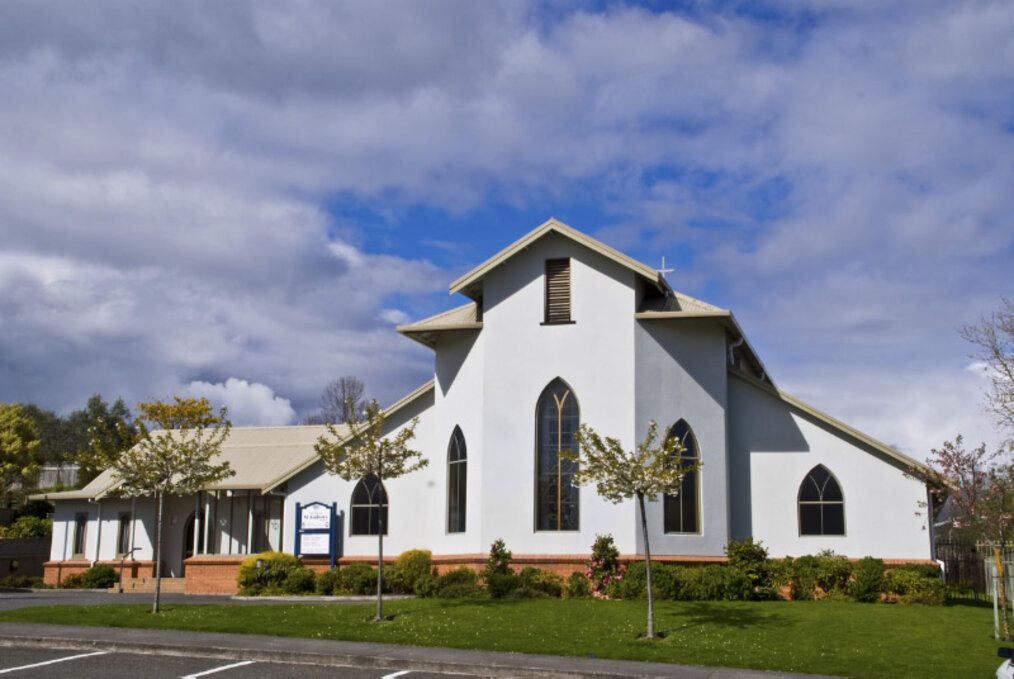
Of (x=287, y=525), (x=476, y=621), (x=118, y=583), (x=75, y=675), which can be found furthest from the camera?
(x=118, y=583)

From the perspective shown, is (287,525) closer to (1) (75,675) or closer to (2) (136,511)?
(2) (136,511)

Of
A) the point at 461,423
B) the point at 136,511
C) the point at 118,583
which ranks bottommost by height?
the point at 118,583

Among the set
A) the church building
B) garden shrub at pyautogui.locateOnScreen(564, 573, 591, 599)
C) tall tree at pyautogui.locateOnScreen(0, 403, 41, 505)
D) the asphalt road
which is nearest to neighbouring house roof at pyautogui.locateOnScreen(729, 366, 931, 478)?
the church building

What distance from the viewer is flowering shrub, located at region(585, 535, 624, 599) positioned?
2578 centimetres

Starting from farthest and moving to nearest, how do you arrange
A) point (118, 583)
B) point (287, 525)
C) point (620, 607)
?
point (118, 583)
point (287, 525)
point (620, 607)

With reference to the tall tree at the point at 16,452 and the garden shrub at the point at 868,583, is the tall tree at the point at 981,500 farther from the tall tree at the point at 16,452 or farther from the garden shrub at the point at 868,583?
the tall tree at the point at 16,452

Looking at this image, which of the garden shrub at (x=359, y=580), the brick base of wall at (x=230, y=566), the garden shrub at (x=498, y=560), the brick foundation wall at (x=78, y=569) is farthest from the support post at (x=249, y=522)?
the garden shrub at (x=498, y=560)

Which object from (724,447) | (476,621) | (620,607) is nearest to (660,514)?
(724,447)

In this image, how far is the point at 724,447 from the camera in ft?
90.9

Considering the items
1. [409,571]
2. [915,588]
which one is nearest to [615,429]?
A: [409,571]

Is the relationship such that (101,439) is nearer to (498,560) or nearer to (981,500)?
(498,560)

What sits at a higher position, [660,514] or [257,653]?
[660,514]

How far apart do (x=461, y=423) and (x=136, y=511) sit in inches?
650

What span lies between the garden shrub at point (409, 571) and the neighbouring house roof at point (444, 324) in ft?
20.3
